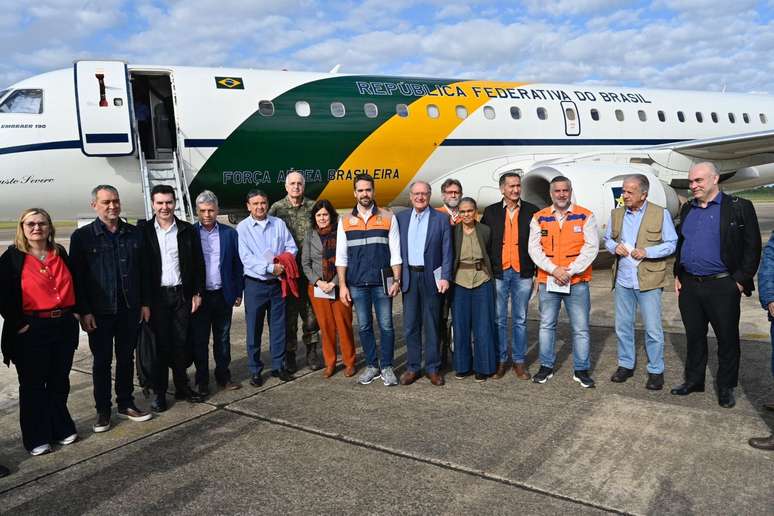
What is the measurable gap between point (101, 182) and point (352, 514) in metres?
7.04

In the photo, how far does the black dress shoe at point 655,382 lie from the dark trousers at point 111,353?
392cm

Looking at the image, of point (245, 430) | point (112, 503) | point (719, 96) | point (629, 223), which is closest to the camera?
point (112, 503)

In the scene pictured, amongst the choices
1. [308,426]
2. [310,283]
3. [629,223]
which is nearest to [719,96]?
[629,223]

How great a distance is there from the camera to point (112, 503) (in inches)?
119

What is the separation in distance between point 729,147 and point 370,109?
273 inches

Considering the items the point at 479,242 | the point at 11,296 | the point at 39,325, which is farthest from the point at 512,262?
the point at 11,296

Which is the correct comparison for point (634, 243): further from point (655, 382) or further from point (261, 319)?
point (261, 319)

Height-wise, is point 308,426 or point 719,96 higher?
point 719,96

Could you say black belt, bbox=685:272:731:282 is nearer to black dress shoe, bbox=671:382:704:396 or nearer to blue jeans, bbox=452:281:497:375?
black dress shoe, bbox=671:382:704:396

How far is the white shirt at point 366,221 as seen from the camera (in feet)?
15.7

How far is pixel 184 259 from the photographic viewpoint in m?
4.38

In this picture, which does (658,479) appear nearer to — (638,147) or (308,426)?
(308,426)

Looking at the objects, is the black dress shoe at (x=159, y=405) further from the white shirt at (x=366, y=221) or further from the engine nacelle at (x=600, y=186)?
the engine nacelle at (x=600, y=186)

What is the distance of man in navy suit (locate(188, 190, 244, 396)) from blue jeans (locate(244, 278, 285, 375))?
5.5 inches
